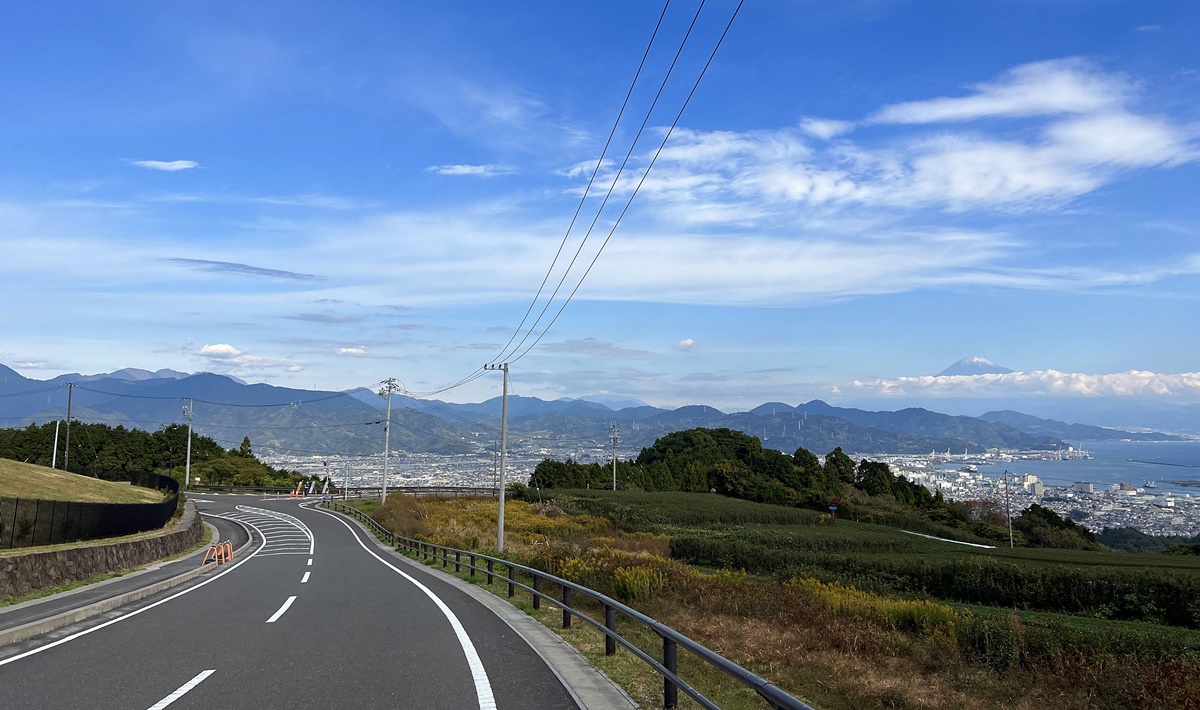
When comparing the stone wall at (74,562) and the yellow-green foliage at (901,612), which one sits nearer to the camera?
the yellow-green foliage at (901,612)

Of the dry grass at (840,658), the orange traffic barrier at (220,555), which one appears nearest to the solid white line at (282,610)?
the dry grass at (840,658)

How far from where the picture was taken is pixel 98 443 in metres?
113

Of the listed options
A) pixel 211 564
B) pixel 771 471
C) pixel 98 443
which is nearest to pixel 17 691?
pixel 211 564

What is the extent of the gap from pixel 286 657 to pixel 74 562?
53.5 ft

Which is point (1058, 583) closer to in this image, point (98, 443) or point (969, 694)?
point (969, 694)

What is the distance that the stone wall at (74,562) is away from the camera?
18281 millimetres

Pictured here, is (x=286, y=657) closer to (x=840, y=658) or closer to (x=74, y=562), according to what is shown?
(x=840, y=658)

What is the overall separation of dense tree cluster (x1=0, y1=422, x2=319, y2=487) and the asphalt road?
101 metres

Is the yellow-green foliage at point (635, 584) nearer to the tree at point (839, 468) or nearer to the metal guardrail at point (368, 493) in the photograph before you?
the metal guardrail at point (368, 493)

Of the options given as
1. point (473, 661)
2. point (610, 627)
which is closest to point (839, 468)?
point (610, 627)

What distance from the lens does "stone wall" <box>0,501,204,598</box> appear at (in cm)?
1828

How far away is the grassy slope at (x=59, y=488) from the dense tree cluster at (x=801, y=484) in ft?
225

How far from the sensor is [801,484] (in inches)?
4975

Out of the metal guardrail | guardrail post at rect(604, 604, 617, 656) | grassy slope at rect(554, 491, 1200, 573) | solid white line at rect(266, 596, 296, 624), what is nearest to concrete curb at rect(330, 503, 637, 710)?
guardrail post at rect(604, 604, 617, 656)
